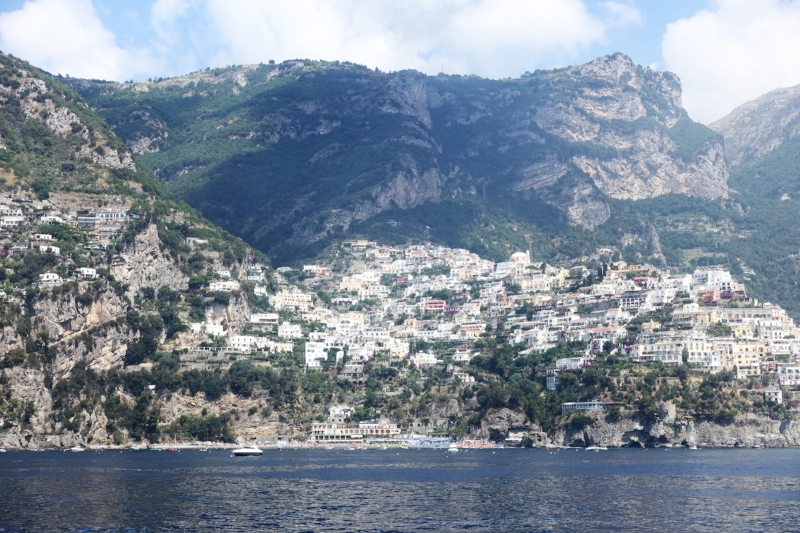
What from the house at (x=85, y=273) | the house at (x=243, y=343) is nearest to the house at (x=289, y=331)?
the house at (x=243, y=343)

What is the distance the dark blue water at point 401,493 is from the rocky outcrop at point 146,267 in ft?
113

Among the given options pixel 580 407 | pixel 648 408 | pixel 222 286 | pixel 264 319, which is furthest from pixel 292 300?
pixel 648 408

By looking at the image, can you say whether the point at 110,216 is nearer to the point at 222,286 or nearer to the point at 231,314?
the point at 222,286

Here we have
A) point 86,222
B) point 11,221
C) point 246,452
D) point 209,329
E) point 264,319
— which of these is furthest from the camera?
point 264,319

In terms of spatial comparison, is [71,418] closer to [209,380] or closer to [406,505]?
[209,380]

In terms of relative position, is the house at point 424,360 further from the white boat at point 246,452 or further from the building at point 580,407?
the white boat at point 246,452

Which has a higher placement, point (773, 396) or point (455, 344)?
point (455, 344)

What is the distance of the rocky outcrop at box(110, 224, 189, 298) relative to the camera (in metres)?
145

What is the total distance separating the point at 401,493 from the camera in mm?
79812

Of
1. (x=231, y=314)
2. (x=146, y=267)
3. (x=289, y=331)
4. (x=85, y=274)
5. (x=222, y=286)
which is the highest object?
(x=146, y=267)

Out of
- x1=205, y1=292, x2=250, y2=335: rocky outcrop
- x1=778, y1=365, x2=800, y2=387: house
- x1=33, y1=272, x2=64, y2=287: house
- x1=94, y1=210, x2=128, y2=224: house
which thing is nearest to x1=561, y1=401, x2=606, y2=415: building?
x1=778, y1=365, x2=800, y2=387: house

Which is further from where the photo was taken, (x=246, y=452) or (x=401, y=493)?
(x=246, y=452)

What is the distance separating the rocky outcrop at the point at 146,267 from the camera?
145 m

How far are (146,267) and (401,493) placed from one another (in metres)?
78.0
